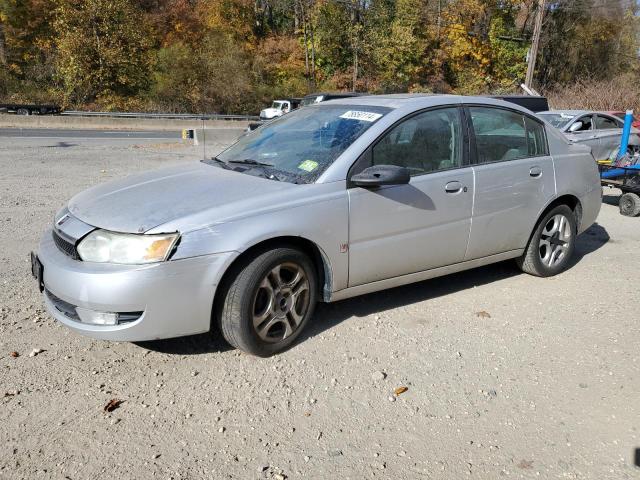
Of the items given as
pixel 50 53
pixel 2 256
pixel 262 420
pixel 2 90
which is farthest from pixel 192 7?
pixel 262 420

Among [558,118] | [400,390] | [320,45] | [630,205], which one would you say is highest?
[320,45]

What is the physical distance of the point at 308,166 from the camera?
3.99m

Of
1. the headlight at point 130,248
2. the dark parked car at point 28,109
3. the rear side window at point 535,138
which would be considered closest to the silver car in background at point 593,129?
the rear side window at point 535,138

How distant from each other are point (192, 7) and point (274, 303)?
162 ft

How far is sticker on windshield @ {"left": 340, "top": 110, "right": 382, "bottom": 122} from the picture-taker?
13.8ft

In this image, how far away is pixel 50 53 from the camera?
3956cm

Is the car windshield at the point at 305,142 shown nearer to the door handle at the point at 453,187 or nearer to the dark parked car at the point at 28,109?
the door handle at the point at 453,187

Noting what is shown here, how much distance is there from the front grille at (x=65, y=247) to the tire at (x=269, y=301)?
35.8 inches

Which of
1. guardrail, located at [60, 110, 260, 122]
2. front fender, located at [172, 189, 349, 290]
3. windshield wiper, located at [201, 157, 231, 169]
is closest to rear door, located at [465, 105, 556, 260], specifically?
front fender, located at [172, 189, 349, 290]

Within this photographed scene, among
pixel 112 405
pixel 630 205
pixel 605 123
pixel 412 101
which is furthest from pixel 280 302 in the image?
pixel 605 123

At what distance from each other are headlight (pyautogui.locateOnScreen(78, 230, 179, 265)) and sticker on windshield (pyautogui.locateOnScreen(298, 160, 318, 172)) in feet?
3.63

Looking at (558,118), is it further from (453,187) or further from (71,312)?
(71,312)

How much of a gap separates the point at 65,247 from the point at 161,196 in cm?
66

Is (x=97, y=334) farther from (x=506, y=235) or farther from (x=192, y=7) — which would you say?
(x=192, y=7)
